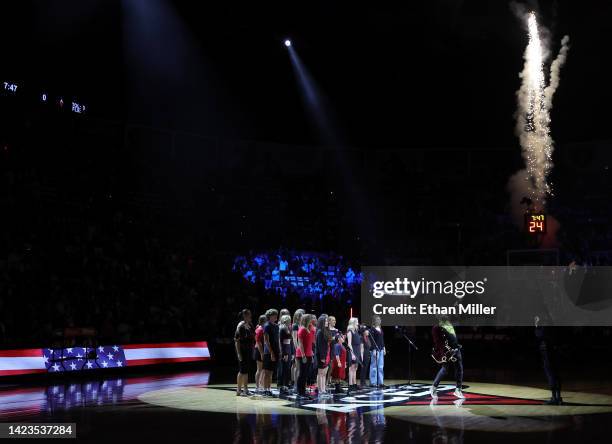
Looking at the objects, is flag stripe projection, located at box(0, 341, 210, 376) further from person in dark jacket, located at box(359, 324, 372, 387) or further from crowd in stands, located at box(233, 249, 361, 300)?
crowd in stands, located at box(233, 249, 361, 300)

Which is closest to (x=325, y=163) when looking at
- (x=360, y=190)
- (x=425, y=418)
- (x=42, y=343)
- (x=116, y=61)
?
Answer: (x=360, y=190)

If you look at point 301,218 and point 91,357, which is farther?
point 301,218

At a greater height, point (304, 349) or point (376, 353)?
point (304, 349)

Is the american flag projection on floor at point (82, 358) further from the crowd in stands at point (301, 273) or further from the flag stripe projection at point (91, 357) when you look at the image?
the crowd in stands at point (301, 273)

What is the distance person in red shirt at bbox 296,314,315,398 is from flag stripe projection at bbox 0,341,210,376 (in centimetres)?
767

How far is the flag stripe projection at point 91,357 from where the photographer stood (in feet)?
58.4

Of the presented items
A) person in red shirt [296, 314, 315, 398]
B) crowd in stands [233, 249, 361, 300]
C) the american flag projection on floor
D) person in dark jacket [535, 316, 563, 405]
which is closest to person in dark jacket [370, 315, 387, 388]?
person in red shirt [296, 314, 315, 398]

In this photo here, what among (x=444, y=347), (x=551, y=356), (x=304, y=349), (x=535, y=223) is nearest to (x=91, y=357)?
(x=304, y=349)

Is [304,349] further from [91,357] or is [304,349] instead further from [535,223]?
[535,223]

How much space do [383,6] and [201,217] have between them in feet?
41.2

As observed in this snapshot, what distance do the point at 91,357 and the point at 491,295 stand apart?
61.4 feet

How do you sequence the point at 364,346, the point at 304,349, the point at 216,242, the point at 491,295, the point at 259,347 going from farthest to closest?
the point at 216,242
the point at 491,295
the point at 364,346
the point at 259,347
the point at 304,349

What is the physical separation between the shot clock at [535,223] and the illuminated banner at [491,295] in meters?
1.75

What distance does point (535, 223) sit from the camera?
30875 millimetres
